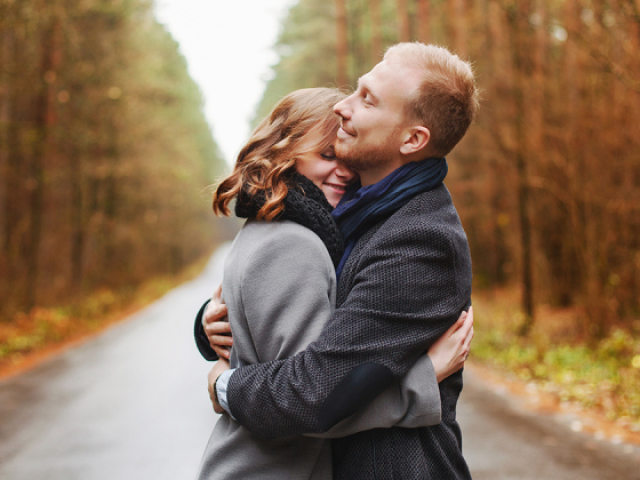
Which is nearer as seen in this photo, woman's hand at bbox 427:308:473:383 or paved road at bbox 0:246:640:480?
woman's hand at bbox 427:308:473:383

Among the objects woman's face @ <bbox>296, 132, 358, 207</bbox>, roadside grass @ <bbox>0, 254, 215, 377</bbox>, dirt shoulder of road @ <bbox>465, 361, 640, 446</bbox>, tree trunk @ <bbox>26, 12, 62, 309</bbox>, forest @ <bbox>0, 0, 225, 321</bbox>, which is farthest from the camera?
tree trunk @ <bbox>26, 12, 62, 309</bbox>

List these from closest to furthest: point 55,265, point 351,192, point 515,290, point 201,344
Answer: point 351,192 < point 201,344 < point 515,290 < point 55,265

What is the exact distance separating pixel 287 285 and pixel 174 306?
22.6m

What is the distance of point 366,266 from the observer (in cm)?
181

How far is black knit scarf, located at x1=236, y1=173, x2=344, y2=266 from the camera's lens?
1915 millimetres

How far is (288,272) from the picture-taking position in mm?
1800

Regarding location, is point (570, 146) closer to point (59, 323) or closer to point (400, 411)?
point (400, 411)

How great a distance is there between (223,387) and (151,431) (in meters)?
5.55

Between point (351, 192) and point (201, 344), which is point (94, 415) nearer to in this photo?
point (201, 344)

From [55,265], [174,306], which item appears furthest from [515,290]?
[55,265]

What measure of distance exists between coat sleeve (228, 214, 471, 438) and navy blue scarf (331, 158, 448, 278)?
0.45 feet

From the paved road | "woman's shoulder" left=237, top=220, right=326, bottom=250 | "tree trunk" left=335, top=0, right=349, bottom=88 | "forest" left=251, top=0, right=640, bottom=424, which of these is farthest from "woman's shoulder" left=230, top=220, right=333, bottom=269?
"tree trunk" left=335, top=0, right=349, bottom=88

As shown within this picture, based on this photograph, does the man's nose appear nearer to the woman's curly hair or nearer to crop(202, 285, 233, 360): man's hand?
the woman's curly hair

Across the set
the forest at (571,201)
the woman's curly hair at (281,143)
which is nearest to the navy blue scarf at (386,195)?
the woman's curly hair at (281,143)
